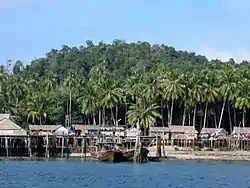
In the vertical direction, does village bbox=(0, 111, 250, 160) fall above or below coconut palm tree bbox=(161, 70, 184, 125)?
below

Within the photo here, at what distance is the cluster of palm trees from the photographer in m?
133

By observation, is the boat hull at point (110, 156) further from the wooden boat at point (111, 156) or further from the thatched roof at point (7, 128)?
the thatched roof at point (7, 128)

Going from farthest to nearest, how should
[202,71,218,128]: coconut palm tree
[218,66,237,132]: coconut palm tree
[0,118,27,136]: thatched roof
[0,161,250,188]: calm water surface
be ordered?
1. [202,71,218,128]: coconut palm tree
2. [218,66,237,132]: coconut palm tree
3. [0,118,27,136]: thatched roof
4. [0,161,250,188]: calm water surface

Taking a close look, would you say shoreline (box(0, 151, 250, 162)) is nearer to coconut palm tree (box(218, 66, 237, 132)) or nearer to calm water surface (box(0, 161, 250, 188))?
coconut palm tree (box(218, 66, 237, 132))

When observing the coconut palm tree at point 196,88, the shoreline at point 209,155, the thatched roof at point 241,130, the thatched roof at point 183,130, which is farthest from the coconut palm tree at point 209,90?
the shoreline at point 209,155

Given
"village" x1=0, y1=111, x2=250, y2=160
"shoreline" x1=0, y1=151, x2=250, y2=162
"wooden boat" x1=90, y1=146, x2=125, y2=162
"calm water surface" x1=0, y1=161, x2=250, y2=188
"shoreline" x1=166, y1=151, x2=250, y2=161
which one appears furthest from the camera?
"shoreline" x1=166, y1=151, x2=250, y2=161

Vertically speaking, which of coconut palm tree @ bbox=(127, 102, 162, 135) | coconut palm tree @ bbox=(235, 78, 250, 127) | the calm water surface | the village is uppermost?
coconut palm tree @ bbox=(235, 78, 250, 127)

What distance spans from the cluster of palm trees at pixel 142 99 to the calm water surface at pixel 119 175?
34.0 metres

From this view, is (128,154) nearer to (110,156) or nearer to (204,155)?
(110,156)

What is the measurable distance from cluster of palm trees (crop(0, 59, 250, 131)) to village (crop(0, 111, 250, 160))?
594 cm

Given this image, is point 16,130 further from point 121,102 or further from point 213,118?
point 213,118

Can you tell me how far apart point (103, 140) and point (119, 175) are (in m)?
33.7

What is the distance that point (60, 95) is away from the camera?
148 metres

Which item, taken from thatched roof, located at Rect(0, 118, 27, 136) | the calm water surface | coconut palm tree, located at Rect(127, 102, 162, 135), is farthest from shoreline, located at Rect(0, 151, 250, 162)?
thatched roof, located at Rect(0, 118, 27, 136)
